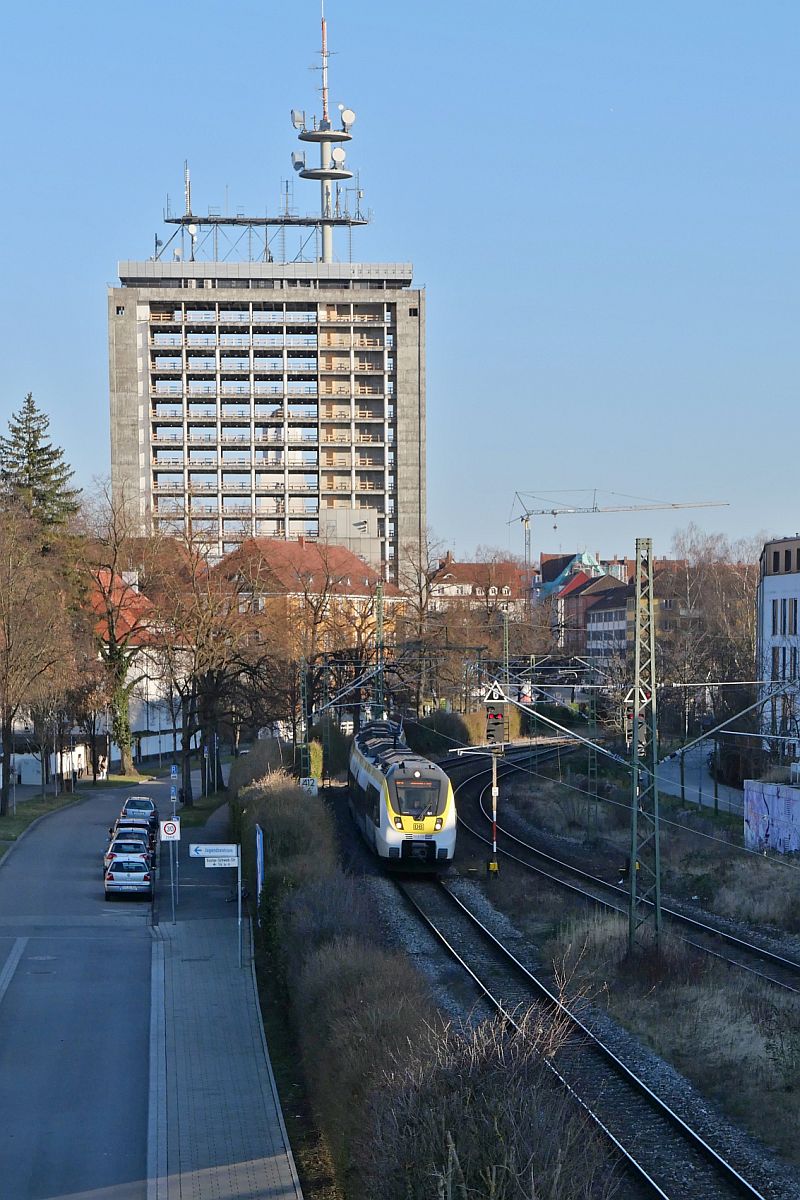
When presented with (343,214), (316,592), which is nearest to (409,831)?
(316,592)

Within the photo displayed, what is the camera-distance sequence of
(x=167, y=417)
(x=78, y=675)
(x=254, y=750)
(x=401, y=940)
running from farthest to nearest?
(x=167, y=417), (x=78, y=675), (x=254, y=750), (x=401, y=940)

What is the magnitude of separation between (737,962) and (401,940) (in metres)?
6.14

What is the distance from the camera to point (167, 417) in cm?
10600

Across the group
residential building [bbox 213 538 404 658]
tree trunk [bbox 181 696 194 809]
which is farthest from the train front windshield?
residential building [bbox 213 538 404 658]

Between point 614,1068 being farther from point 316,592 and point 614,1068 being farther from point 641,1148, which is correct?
point 316,592

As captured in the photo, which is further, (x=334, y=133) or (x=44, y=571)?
(x=334, y=133)

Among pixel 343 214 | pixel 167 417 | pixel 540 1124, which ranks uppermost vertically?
pixel 343 214

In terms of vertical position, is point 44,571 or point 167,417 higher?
point 167,417

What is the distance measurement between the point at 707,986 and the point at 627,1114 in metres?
6.28

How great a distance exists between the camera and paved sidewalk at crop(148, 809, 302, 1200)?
13.3m

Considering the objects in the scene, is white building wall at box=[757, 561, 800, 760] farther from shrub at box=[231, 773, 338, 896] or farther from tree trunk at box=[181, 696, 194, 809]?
tree trunk at box=[181, 696, 194, 809]

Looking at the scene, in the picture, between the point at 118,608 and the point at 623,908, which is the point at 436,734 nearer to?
→ the point at 118,608

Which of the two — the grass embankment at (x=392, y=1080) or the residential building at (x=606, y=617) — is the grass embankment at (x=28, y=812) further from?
the residential building at (x=606, y=617)

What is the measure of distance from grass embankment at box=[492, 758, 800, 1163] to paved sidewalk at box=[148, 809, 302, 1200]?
15.9 feet
